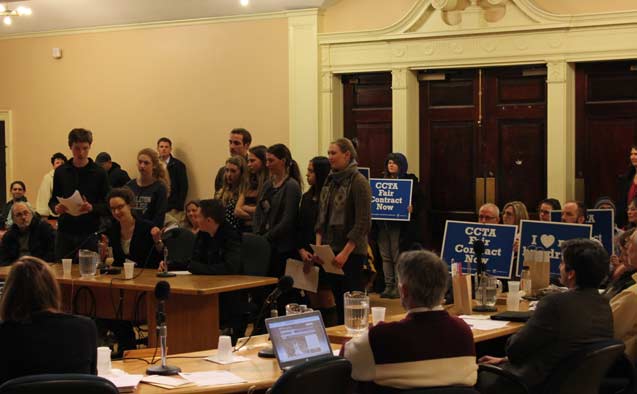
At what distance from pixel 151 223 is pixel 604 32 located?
14.5 ft

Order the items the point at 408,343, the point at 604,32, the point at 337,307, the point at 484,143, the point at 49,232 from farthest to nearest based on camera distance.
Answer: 1. the point at 484,143
2. the point at 604,32
3. the point at 49,232
4. the point at 337,307
5. the point at 408,343

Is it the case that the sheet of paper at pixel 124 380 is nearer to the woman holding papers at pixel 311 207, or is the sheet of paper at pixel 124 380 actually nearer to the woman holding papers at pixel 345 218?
the woman holding papers at pixel 345 218

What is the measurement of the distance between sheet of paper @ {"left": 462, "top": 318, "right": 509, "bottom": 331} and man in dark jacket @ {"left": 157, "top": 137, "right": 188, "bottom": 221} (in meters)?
6.29

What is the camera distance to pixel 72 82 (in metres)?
12.0

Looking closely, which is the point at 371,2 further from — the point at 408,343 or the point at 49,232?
the point at 408,343

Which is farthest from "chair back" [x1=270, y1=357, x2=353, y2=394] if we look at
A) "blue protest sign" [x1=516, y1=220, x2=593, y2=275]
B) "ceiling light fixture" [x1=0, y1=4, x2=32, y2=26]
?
"ceiling light fixture" [x1=0, y1=4, x2=32, y2=26]

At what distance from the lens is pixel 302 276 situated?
686 cm

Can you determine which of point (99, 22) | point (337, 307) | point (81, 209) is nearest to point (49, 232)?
point (81, 209)

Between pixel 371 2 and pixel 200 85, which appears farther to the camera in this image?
pixel 200 85

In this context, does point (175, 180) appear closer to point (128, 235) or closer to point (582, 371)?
point (128, 235)

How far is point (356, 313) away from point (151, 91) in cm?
724

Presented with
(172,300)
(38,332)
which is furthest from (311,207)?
(38,332)

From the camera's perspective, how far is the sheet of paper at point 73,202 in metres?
7.14

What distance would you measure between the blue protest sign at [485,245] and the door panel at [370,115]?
380 centimetres
